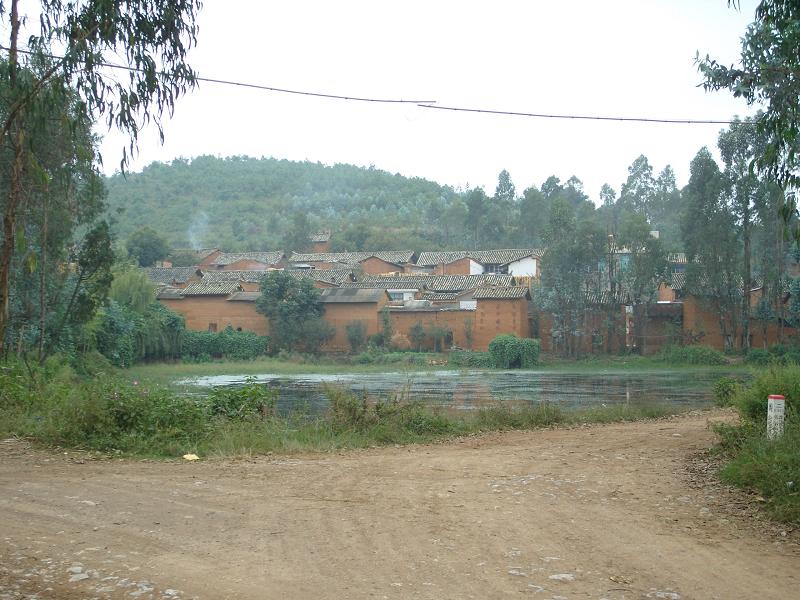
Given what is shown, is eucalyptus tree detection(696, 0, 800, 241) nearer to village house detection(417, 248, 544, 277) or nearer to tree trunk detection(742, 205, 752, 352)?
tree trunk detection(742, 205, 752, 352)

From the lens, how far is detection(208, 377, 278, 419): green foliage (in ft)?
43.7

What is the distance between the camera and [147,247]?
82312 millimetres

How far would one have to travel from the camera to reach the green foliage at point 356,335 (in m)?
54.9

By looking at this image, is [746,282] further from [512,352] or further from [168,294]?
[168,294]

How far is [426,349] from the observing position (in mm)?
55500

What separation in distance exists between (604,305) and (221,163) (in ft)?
334

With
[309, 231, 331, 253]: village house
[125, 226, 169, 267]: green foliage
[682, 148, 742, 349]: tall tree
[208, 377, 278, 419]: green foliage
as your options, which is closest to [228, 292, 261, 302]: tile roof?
[125, 226, 169, 267]: green foliage

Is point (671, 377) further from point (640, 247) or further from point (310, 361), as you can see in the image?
point (310, 361)

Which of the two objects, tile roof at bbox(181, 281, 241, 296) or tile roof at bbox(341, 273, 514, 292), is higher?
tile roof at bbox(341, 273, 514, 292)

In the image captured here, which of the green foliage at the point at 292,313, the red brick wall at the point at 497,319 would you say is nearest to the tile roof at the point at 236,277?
the green foliage at the point at 292,313

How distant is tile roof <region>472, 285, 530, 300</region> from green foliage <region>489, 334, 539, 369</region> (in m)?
4.31

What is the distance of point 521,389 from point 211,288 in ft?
114

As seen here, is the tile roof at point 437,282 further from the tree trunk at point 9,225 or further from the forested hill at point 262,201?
the tree trunk at point 9,225

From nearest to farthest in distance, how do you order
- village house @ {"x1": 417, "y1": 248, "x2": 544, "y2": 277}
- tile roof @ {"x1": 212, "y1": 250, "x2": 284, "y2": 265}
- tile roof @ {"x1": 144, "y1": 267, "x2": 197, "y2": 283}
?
tile roof @ {"x1": 144, "y1": 267, "x2": 197, "y2": 283} < village house @ {"x1": 417, "y1": 248, "x2": 544, "y2": 277} < tile roof @ {"x1": 212, "y1": 250, "x2": 284, "y2": 265}
